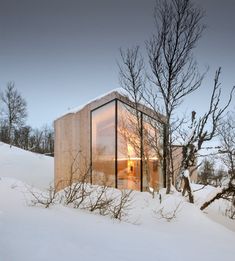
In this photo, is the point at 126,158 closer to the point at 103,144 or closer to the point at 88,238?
the point at 103,144

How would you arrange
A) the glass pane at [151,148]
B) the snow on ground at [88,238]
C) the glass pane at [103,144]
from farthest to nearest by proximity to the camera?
1. the glass pane at [103,144]
2. the glass pane at [151,148]
3. the snow on ground at [88,238]

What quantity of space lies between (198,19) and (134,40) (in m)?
1.93

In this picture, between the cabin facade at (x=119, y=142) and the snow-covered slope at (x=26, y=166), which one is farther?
the snow-covered slope at (x=26, y=166)

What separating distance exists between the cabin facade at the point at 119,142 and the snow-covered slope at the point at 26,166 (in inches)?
336

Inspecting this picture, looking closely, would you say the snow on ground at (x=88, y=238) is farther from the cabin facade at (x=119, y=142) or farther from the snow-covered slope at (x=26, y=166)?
the snow-covered slope at (x=26, y=166)

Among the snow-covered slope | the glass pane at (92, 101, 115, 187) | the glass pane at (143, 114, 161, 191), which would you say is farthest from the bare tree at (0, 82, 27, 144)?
the glass pane at (143, 114, 161, 191)

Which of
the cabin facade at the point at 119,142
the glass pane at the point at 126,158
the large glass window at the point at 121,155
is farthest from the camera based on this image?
the glass pane at the point at 126,158

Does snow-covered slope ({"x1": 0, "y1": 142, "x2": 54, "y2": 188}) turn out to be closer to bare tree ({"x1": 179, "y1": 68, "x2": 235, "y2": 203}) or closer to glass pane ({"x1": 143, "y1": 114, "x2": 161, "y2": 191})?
glass pane ({"x1": 143, "y1": 114, "x2": 161, "y2": 191})

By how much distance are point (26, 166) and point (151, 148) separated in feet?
54.4

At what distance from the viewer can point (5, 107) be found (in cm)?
3100

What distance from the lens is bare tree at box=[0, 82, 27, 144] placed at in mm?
30702

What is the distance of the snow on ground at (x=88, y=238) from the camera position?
9.98ft

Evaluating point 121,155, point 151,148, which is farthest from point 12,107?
point 151,148

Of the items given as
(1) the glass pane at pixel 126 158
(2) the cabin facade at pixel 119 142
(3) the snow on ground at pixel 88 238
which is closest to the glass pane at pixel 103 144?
(2) the cabin facade at pixel 119 142
